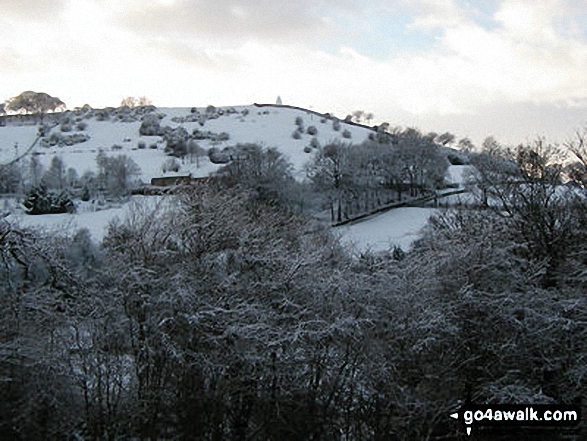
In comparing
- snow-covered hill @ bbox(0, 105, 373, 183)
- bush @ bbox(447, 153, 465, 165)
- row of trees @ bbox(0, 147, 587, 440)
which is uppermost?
snow-covered hill @ bbox(0, 105, 373, 183)

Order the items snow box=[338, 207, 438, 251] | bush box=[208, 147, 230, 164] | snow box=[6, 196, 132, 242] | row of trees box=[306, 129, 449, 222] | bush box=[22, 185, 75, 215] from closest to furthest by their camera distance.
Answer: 1. snow box=[6, 196, 132, 242]
2. bush box=[22, 185, 75, 215]
3. snow box=[338, 207, 438, 251]
4. row of trees box=[306, 129, 449, 222]
5. bush box=[208, 147, 230, 164]

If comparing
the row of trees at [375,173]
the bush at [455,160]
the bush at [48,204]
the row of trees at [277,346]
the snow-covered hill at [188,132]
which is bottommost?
the row of trees at [277,346]

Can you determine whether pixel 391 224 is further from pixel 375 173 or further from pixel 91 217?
pixel 91 217

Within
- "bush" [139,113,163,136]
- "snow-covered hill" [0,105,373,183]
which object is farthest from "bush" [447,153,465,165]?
"bush" [139,113,163,136]

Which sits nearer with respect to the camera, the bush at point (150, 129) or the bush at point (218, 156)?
the bush at point (218, 156)

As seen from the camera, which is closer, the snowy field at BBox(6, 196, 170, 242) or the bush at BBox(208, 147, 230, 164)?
the snowy field at BBox(6, 196, 170, 242)

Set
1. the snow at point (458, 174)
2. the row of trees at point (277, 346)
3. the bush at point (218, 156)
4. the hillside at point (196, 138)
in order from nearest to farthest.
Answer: the row of trees at point (277, 346) < the hillside at point (196, 138) < the snow at point (458, 174) < the bush at point (218, 156)

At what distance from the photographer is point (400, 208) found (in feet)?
152

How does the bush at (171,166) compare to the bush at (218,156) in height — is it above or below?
below

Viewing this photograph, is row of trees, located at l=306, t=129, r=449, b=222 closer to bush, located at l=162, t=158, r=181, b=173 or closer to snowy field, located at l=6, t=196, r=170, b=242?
bush, located at l=162, t=158, r=181, b=173

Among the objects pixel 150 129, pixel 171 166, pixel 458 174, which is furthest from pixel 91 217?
pixel 150 129

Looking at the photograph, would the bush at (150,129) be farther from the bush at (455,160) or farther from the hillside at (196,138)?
the bush at (455,160)

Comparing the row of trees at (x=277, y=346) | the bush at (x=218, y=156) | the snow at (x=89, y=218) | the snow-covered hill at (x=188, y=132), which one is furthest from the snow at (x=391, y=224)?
the bush at (x=218, y=156)

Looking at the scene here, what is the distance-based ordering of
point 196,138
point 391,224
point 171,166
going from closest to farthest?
point 391,224 → point 171,166 → point 196,138
